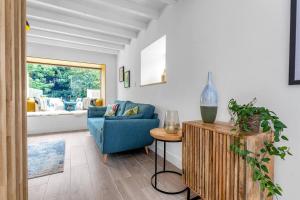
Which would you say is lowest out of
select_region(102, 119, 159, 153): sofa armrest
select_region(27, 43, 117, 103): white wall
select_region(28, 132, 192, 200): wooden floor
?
select_region(28, 132, 192, 200): wooden floor

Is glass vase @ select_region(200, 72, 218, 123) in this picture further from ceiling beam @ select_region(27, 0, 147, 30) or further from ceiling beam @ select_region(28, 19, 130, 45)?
ceiling beam @ select_region(28, 19, 130, 45)

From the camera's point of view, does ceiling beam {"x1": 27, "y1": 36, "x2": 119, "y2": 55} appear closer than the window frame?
Yes

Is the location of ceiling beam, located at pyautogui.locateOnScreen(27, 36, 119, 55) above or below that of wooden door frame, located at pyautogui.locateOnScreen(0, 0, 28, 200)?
above

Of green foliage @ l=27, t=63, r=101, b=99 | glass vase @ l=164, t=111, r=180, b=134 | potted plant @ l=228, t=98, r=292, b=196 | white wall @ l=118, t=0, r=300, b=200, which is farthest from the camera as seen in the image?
green foliage @ l=27, t=63, r=101, b=99

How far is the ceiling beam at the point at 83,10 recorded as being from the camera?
2.36 metres

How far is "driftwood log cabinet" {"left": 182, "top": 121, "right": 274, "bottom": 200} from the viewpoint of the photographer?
101 centimetres

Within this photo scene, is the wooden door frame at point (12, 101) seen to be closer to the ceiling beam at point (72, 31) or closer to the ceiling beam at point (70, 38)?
the ceiling beam at point (72, 31)

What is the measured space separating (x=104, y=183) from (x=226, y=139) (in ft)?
4.77

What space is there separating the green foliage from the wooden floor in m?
3.32

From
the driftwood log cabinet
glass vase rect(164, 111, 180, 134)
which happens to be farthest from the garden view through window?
the driftwood log cabinet

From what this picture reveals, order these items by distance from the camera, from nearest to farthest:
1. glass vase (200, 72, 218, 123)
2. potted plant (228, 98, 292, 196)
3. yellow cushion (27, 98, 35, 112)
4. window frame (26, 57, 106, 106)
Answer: potted plant (228, 98, 292, 196), glass vase (200, 72, 218, 123), yellow cushion (27, 98, 35, 112), window frame (26, 57, 106, 106)

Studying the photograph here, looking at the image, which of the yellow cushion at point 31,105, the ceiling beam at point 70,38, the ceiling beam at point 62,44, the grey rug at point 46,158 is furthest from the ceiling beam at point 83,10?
the yellow cushion at point 31,105

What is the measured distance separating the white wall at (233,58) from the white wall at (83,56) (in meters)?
2.97

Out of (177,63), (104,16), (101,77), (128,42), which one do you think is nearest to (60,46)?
(101,77)
